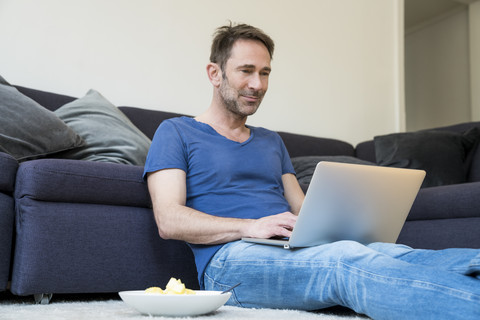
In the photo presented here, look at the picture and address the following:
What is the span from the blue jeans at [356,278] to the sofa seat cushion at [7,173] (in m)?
0.70

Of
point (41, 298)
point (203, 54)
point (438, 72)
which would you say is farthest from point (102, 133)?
point (438, 72)

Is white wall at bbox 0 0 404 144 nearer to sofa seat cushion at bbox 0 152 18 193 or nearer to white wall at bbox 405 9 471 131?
sofa seat cushion at bbox 0 152 18 193

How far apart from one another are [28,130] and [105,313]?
905 millimetres

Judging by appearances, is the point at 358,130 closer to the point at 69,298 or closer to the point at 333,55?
the point at 333,55

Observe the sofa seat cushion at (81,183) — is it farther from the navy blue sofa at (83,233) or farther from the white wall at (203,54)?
the white wall at (203,54)

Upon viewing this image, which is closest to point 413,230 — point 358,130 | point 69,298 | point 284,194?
point 284,194

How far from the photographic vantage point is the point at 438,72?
268 inches

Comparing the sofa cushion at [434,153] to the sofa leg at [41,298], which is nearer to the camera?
the sofa leg at [41,298]

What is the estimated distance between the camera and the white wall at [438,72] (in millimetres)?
6488

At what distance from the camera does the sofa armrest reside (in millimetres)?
2256

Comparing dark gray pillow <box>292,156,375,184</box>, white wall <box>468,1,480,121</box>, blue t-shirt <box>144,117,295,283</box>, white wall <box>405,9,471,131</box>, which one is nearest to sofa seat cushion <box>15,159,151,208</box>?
blue t-shirt <box>144,117,295,283</box>

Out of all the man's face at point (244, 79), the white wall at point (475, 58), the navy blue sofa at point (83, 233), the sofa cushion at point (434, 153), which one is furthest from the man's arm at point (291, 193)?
the white wall at point (475, 58)

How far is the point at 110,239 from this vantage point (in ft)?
6.02

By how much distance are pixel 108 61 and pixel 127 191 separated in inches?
54.5
